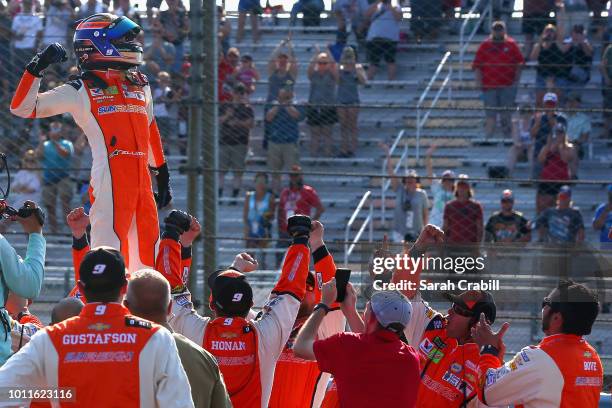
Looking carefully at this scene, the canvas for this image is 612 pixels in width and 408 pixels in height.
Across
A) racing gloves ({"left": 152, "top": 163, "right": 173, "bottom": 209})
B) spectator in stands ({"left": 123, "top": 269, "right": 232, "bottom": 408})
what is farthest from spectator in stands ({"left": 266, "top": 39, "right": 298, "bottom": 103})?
spectator in stands ({"left": 123, "top": 269, "right": 232, "bottom": 408})

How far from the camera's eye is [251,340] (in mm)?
5656

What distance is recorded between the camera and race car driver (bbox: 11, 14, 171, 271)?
695 centimetres

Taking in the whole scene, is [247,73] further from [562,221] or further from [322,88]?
[562,221]

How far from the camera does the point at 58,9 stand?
1142 centimetres

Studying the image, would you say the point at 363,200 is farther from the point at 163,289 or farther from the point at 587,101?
the point at 163,289

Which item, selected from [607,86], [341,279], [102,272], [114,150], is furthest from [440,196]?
[102,272]

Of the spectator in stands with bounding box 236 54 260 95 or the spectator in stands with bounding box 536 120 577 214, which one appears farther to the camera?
the spectator in stands with bounding box 536 120 577 214

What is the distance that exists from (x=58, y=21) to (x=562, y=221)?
15.5 feet

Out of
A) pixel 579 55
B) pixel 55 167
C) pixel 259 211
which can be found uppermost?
pixel 579 55

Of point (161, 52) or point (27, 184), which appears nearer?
point (27, 184)

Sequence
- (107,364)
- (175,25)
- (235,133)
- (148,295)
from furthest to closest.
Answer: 1. (235,133)
2. (175,25)
3. (148,295)
4. (107,364)

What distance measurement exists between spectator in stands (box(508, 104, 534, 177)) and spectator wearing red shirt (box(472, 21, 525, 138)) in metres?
0.14

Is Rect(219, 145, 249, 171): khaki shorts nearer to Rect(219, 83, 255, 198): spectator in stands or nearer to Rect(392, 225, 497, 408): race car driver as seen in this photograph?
Rect(219, 83, 255, 198): spectator in stands

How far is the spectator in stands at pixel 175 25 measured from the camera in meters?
10.5
